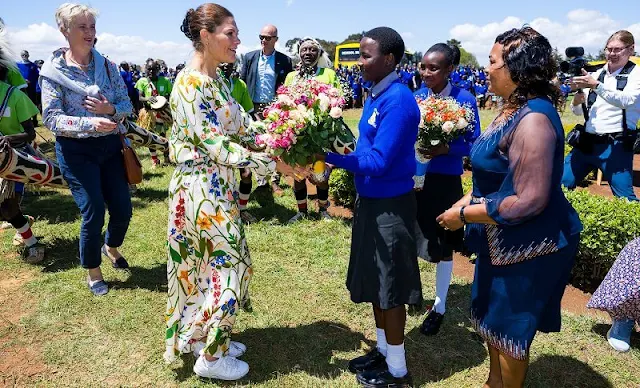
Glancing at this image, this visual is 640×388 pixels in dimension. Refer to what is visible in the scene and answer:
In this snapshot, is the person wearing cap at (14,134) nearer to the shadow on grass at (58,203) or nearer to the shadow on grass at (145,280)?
the shadow on grass at (145,280)

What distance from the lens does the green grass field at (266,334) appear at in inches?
131

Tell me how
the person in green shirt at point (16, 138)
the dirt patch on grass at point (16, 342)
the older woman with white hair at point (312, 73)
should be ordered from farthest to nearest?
the older woman with white hair at point (312, 73)
the person in green shirt at point (16, 138)
the dirt patch on grass at point (16, 342)

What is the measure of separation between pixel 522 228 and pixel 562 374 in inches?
67.3

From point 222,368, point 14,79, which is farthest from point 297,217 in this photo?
point 14,79

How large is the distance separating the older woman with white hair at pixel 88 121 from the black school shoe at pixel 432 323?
2.94 m

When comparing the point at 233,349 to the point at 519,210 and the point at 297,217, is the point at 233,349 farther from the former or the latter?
the point at 297,217

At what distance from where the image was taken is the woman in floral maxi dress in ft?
9.09

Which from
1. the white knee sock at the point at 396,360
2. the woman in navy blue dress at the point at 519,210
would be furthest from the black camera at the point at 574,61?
the white knee sock at the point at 396,360

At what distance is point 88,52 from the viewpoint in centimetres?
403

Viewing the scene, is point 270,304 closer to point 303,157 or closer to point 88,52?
point 303,157

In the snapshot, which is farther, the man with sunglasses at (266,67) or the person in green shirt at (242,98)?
the man with sunglasses at (266,67)

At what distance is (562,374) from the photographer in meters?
Answer: 3.34

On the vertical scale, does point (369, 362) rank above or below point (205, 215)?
below

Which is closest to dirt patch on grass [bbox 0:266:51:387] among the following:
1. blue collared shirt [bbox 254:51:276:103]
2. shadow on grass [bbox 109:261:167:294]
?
shadow on grass [bbox 109:261:167:294]
